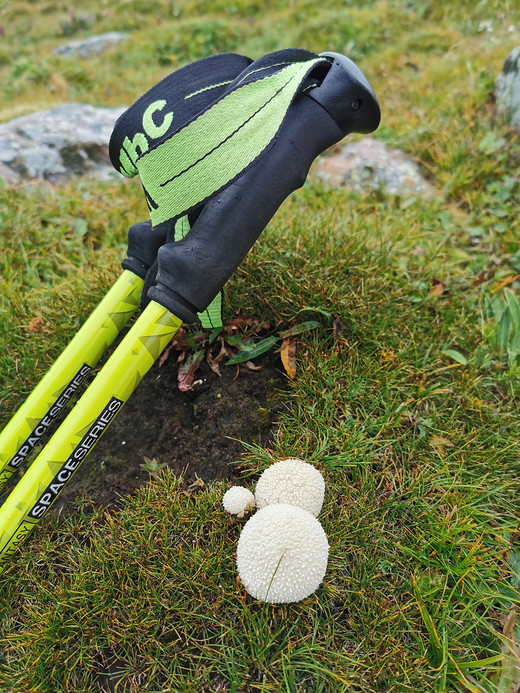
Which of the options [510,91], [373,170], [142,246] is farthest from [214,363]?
[510,91]

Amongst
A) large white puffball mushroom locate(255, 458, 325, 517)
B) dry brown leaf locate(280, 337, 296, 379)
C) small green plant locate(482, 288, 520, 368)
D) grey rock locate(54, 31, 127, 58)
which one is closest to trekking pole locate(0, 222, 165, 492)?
dry brown leaf locate(280, 337, 296, 379)

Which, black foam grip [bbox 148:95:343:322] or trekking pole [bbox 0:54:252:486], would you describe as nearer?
black foam grip [bbox 148:95:343:322]

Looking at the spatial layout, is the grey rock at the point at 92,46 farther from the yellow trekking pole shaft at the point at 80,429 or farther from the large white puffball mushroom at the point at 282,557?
the large white puffball mushroom at the point at 282,557

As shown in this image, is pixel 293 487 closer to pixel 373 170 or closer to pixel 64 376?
pixel 64 376

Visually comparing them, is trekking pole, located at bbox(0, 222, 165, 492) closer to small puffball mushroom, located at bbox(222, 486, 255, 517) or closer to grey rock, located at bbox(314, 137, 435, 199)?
small puffball mushroom, located at bbox(222, 486, 255, 517)

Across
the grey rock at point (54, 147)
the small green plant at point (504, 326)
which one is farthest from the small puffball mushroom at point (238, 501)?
the grey rock at point (54, 147)
